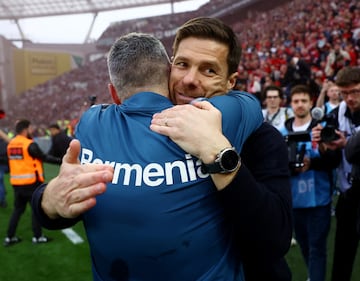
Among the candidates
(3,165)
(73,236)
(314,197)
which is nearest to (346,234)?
(314,197)

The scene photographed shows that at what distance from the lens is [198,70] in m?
1.24

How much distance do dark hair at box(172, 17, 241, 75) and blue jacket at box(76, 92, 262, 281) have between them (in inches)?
10.1

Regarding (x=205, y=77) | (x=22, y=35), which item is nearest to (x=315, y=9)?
(x=205, y=77)

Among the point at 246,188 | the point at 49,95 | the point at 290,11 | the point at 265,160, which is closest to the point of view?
the point at 246,188

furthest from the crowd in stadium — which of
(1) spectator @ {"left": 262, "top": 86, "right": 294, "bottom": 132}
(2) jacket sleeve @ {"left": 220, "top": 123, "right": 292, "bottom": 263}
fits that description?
(2) jacket sleeve @ {"left": 220, "top": 123, "right": 292, "bottom": 263}

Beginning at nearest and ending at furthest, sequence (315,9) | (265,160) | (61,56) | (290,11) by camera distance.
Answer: (265,160), (315,9), (290,11), (61,56)

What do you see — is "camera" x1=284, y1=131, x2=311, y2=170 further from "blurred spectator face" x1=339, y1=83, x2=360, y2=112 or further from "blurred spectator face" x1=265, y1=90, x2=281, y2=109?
"blurred spectator face" x1=265, y1=90, x2=281, y2=109

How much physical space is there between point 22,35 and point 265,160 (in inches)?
1538

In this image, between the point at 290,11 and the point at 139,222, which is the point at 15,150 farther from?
the point at 290,11

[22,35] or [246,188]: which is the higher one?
[22,35]

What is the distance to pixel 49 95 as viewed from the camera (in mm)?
31156

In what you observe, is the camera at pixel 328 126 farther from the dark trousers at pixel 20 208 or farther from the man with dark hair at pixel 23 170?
the dark trousers at pixel 20 208

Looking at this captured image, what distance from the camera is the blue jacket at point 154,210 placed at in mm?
979

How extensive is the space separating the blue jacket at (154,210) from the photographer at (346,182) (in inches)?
72.1
